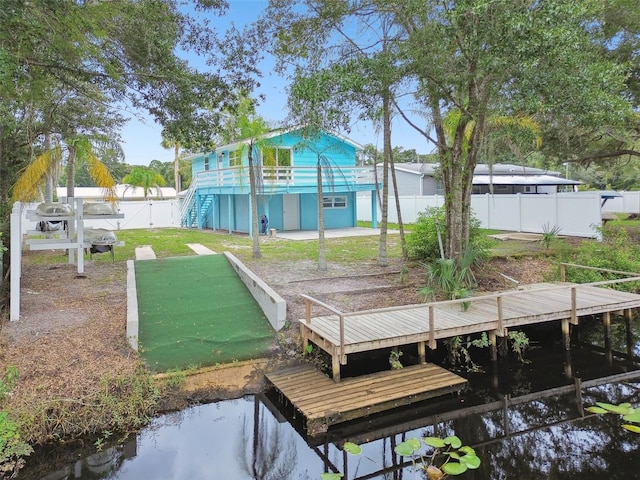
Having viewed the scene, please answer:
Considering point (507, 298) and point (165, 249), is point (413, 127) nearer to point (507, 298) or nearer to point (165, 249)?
point (507, 298)

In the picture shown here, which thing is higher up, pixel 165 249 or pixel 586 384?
pixel 165 249

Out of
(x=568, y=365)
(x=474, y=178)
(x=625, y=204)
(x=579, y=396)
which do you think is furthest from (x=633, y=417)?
(x=625, y=204)

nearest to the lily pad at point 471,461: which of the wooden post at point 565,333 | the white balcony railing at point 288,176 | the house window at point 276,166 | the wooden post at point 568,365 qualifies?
the wooden post at point 568,365

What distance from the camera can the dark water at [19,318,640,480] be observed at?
518 centimetres

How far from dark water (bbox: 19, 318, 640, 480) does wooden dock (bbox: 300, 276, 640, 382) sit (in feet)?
3.16

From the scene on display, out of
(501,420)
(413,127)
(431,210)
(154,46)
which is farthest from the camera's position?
(431,210)

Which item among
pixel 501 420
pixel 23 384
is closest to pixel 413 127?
pixel 501 420

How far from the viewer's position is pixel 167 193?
48500mm

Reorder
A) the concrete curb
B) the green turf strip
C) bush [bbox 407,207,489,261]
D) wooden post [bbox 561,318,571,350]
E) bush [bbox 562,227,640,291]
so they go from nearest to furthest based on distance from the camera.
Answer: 1. the green turf strip
2. the concrete curb
3. wooden post [bbox 561,318,571,350]
4. bush [bbox 562,227,640,291]
5. bush [bbox 407,207,489,261]

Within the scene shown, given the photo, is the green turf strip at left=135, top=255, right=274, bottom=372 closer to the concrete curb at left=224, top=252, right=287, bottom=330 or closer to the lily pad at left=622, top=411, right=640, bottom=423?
the concrete curb at left=224, top=252, right=287, bottom=330

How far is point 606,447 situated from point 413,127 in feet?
23.8

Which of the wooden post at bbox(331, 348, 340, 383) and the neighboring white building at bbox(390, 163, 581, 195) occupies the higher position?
the neighboring white building at bbox(390, 163, 581, 195)

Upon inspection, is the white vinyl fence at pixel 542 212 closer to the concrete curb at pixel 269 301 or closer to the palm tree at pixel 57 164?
the concrete curb at pixel 269 301

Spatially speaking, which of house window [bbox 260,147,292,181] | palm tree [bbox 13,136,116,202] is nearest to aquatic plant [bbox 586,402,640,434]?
palm tree [bbox 13,136,116,202]
